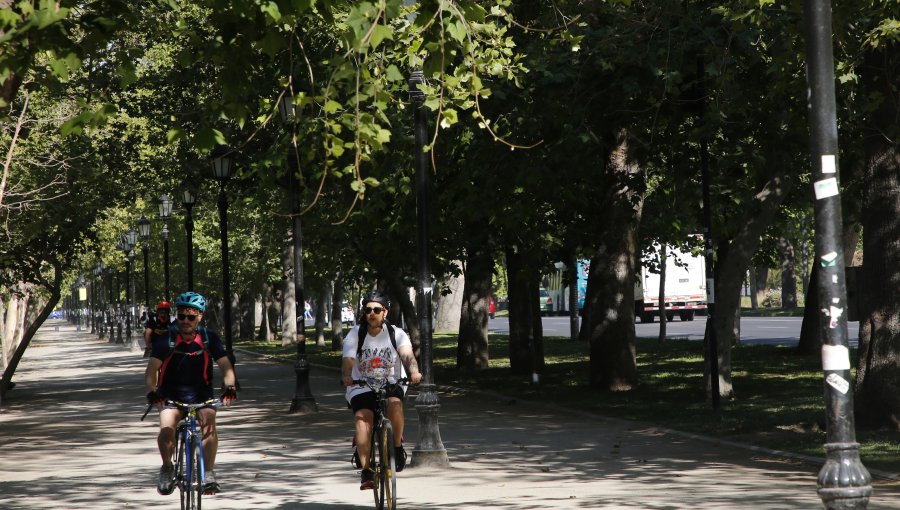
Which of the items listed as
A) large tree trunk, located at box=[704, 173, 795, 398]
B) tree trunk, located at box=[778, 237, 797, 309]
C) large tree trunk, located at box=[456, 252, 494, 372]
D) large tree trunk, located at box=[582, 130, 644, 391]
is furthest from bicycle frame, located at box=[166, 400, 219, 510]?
tree trunk, located at box=[778, 237, 797, 309]

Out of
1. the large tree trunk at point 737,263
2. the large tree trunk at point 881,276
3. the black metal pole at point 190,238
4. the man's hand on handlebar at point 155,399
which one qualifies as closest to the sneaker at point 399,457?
the man's hand on handlebar at point 155,399

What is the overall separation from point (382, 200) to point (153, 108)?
9.42 meters

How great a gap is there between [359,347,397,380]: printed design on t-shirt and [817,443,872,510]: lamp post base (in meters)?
4.64

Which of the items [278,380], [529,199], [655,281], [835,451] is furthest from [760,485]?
[655,281]

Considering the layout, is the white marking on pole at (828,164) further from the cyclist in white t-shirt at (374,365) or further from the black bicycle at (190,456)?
the black bicycle at (190,456)

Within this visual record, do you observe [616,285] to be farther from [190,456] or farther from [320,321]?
[320,321]

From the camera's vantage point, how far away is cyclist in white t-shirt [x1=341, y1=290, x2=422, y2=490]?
11188mm

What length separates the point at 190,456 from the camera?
10.5m

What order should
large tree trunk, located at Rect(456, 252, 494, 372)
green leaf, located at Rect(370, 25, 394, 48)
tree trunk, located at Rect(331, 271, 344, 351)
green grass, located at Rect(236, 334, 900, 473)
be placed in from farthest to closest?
tree trunk, located at Rect(331, 271, 344, 351), large tree trunk, located at Rect(456, 252, 494, 372), green grass, located at Rect(236, 334, 900, 473), green leaf, located at Rect(370, 25, 394, 48)

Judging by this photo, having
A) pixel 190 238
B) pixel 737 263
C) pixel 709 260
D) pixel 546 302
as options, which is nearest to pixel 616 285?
pixel 737 263

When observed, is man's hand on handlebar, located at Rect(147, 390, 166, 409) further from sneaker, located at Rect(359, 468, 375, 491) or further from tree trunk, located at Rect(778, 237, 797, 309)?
tree trunk, located at Rect(778, 237, 797, 309)

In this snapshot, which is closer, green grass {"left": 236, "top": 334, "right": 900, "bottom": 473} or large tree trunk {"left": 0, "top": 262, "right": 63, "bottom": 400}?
green grass {"left": 236, "top": 334, "right": 900, "bottom": 473}

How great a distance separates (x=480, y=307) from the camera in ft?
110

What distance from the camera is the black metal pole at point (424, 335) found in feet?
47.2
